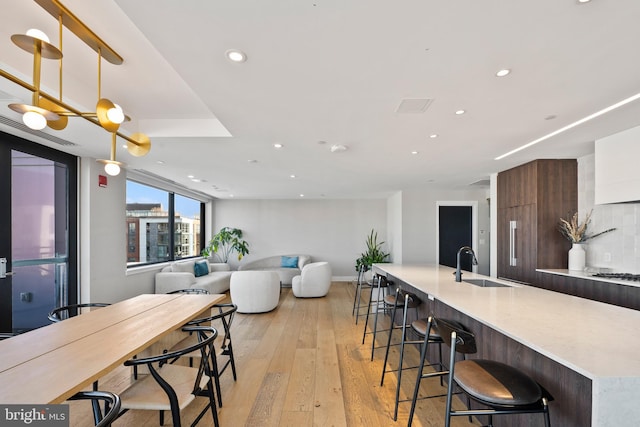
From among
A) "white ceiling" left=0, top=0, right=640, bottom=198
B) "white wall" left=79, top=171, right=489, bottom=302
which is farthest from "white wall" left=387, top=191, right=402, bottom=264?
"white ceiling" left=0, top=0, right=640, bottom=198

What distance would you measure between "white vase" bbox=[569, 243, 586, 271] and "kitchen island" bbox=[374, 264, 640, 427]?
2.07 meters

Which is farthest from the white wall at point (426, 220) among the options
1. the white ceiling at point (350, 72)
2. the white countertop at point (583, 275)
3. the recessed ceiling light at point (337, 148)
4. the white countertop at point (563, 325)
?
the white countertop at point (563, 325)

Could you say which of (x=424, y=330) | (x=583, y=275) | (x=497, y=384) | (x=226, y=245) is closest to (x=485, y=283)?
(x=424, y=330)

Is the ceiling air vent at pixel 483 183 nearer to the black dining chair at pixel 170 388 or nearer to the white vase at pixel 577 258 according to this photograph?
the white vase at pixel 577 258

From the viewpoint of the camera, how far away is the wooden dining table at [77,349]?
1216mm

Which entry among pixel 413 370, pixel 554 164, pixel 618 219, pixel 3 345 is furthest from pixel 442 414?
pixel 554 164

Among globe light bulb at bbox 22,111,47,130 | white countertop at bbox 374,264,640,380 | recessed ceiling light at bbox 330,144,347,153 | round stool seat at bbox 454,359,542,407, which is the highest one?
recessed ceiling light at bbox 330,144,347,153

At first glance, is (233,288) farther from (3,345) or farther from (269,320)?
(3,345)

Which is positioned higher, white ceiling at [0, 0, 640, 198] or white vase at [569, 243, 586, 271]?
white ceiling at [0, 0, 640, 198]

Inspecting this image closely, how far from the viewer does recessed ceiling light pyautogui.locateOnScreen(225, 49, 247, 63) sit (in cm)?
170

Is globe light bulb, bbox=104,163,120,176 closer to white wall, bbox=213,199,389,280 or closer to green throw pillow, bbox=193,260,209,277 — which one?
green throw pillow, bbox=193,260,209,277

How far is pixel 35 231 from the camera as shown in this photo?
3641mm

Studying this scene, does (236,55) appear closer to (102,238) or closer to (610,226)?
(102,238)

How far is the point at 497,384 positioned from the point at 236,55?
7.23ft
